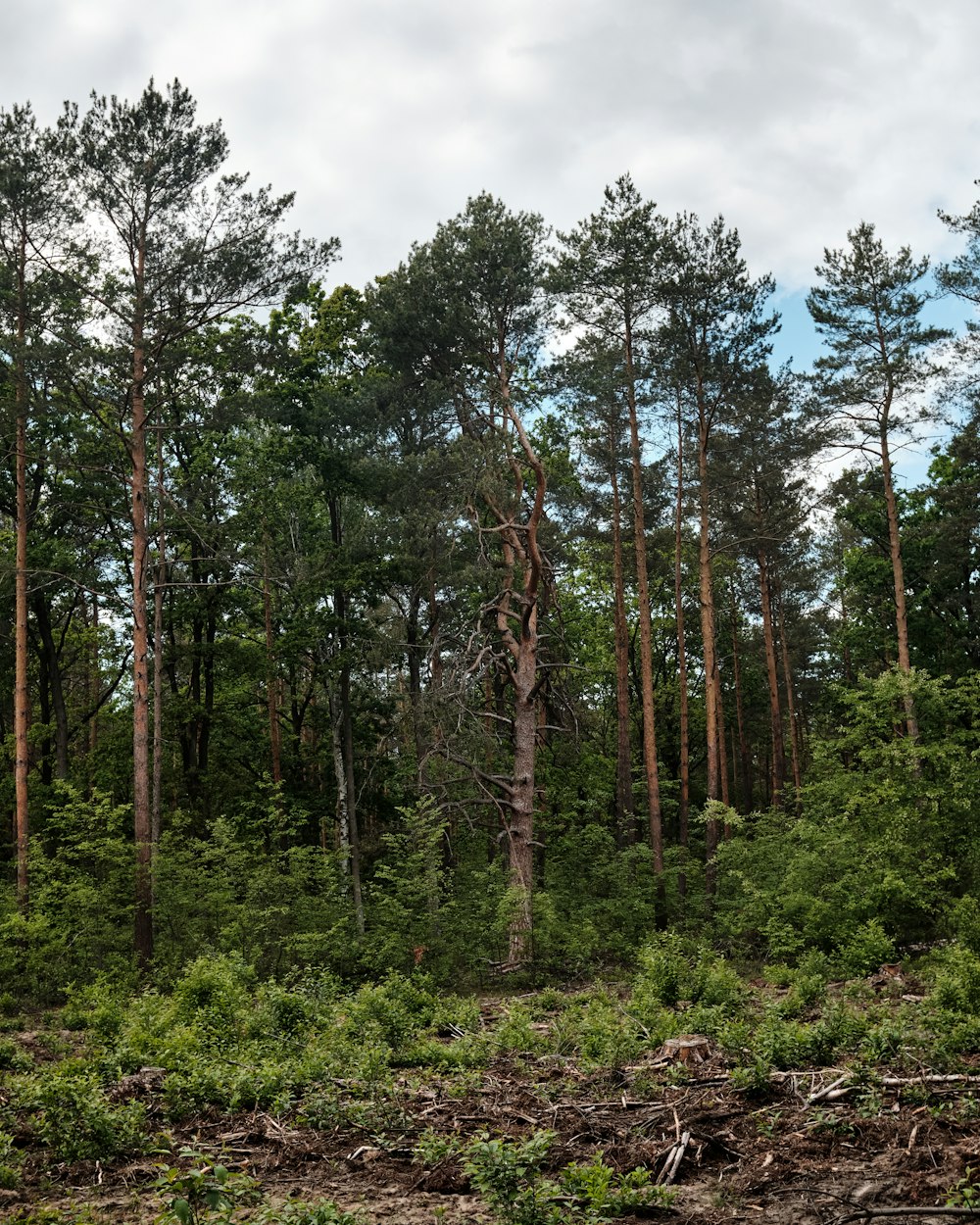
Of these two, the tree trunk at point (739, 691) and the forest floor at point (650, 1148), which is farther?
the tree trunk at point (739, 691)

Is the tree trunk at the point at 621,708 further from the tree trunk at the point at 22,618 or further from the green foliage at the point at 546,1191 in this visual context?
the green foliage at the point at 546,1191

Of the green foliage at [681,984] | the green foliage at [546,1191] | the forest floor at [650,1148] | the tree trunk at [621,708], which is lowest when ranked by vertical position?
the green foliage at [681,984]

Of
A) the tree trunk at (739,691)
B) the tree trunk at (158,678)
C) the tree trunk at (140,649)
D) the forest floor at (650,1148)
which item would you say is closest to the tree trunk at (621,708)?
the tree trunk at (158,678)

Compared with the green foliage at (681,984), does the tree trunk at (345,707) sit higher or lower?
higher

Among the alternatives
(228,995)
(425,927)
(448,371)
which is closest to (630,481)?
(448,371)

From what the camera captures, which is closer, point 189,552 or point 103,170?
point 103,170

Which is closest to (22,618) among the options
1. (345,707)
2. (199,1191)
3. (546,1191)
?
(345,707)

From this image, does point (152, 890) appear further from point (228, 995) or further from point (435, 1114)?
point (435, 1114)

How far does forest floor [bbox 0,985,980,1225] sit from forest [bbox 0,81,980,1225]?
0.14 ft

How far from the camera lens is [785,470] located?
86.2ft

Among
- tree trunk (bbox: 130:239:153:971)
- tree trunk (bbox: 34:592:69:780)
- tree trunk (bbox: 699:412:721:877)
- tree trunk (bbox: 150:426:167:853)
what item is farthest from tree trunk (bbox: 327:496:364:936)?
tree trunk (bbox: 34:592:69:780)

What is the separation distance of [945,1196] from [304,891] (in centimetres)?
1438

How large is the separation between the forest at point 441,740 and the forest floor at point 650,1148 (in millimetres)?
43

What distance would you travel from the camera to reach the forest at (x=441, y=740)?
6.57 metres
